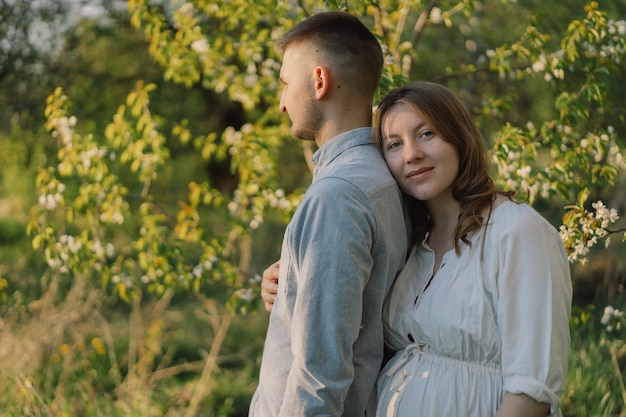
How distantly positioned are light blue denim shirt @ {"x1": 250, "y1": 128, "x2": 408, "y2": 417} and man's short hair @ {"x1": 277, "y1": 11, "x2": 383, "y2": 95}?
0.24 m

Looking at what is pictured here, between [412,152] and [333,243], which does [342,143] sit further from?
[333,243]

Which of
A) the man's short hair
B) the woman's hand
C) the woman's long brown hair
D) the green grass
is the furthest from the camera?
the green grass

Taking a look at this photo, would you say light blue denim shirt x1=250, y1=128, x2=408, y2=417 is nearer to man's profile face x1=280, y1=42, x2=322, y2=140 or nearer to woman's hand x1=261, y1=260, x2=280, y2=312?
man's profile face x1=280, y1=42, x2=322, y2=140

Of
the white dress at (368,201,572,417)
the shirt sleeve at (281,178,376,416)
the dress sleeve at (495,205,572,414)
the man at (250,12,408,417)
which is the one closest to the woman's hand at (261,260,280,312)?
the man at (250,12,408,417)

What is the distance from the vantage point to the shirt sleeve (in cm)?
201

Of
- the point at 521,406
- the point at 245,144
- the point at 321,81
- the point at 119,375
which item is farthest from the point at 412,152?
the point at 119,375

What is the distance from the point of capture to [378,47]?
8.16 feet

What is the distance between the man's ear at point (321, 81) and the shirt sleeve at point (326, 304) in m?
0.37

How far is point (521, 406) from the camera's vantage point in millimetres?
2004

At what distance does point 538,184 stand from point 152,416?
2.92 metres

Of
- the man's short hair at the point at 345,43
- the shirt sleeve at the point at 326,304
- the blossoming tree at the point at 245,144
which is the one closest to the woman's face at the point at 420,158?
the man's short hair at the point at 345,43

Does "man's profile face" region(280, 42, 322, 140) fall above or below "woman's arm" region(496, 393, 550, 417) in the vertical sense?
above

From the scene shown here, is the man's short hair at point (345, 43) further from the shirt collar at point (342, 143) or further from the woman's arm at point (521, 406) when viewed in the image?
the woman's arm at point (521, 406)

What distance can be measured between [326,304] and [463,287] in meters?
0.39
